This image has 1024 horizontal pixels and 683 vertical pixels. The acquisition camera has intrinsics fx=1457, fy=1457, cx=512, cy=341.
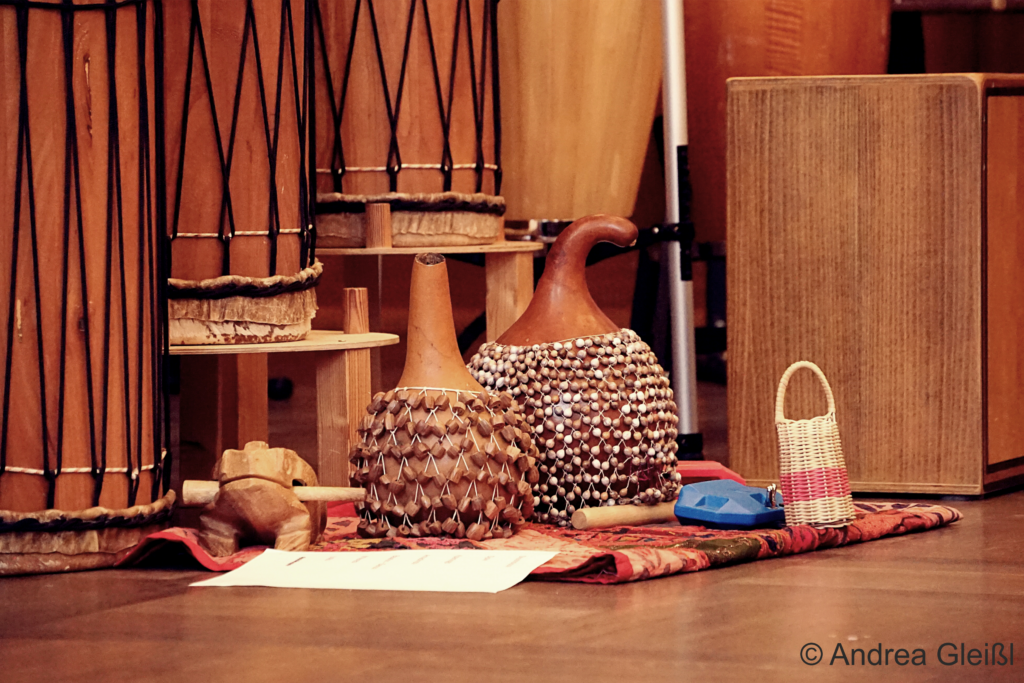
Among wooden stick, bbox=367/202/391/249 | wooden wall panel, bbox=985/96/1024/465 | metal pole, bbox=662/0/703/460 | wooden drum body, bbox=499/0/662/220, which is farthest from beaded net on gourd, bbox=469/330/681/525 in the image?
wooden drum body, bbox=499/0/662/220

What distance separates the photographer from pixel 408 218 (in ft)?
7.35

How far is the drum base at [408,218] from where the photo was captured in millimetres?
2230

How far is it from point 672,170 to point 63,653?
4.84 feet

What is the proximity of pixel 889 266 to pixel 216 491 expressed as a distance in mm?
998

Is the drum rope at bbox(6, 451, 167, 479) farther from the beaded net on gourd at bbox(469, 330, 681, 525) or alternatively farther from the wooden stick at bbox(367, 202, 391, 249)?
the wooden stick at bbox(367, 202, 391, 249)

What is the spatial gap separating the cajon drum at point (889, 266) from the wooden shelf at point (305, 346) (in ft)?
1.79

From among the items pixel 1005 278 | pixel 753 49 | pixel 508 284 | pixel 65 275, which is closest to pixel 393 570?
pixel 65 275

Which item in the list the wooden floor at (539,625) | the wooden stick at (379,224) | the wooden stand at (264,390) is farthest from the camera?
the wooden stick at (379,224)

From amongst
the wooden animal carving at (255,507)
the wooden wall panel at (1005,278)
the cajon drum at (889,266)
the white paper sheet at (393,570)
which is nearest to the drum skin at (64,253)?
the wooden animal carving at (255,507)

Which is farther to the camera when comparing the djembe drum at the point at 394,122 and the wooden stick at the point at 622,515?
the djembe drum at the point at 394,122

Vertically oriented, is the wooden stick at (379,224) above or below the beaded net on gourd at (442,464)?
above

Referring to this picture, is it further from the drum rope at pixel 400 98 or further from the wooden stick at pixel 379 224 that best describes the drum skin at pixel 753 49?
the wooden stick at pixel 379 224

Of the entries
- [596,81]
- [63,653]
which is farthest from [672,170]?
[63,653]

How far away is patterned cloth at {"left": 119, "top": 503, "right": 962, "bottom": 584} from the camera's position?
158 centimetres
